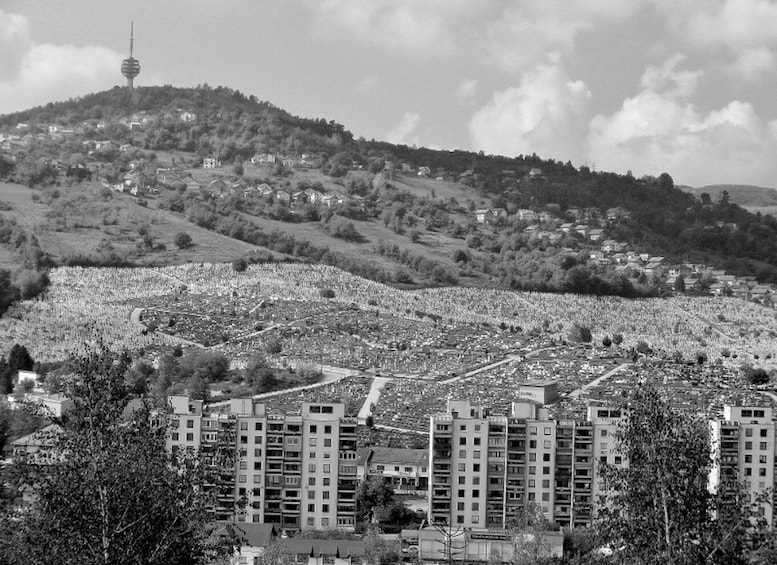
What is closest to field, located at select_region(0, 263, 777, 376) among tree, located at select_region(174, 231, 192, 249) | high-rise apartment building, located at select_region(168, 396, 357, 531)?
tree, located at select_region(174, 231, 192, 249)

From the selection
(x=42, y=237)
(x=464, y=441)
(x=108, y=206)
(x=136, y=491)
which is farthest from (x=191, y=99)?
(x=136, y=491)

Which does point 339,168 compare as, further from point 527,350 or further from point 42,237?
point 527,350

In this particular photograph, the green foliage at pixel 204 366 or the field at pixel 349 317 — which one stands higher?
the field at pixel 349 317

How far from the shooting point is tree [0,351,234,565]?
12.9 meters

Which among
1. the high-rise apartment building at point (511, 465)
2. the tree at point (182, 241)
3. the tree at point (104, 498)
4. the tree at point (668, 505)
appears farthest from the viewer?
the tree at point (182, 241)

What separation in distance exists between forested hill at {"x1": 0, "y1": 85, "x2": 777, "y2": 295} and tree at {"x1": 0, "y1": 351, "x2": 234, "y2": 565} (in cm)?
6895

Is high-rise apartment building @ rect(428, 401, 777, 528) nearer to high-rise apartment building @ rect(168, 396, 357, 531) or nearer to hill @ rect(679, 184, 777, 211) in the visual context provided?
high-rise apartment building @ rect(168, 396, 357, 531)

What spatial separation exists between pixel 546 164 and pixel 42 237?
58.0 metres

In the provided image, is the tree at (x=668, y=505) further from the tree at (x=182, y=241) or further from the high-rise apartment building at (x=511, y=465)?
the tree at (x=182, y=241)

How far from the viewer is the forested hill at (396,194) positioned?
92000 mm

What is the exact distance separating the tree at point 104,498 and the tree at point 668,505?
3661mm

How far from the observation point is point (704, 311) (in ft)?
278

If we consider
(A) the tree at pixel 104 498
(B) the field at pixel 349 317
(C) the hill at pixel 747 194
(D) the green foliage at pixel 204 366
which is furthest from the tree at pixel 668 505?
(C) the hill at pixel 747 194

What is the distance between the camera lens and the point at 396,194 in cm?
10856
